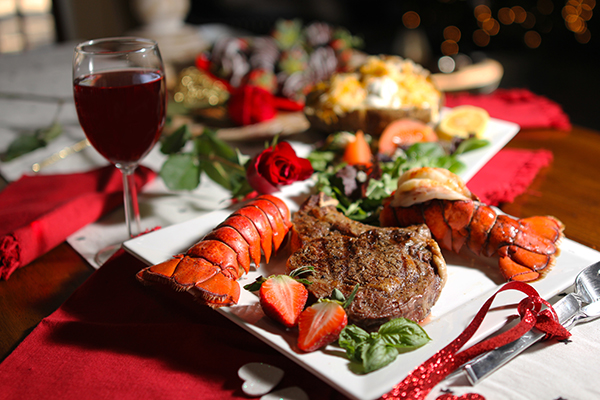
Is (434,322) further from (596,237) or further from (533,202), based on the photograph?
(533,202)

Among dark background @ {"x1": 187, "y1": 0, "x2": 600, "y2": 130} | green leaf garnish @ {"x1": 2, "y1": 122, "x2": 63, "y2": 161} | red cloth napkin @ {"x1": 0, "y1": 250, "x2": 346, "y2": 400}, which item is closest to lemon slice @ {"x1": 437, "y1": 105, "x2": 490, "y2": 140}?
red cloth napkin @ {"x1": 0, "y1": 250, "x2": 346, "y2": 400}

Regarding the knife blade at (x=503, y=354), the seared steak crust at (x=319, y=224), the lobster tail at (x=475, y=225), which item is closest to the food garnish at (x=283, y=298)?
the seared steak crust at (x=319, y=224)

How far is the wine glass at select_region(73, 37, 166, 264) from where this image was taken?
54.6 inches

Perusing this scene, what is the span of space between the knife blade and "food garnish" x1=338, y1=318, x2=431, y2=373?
11cm

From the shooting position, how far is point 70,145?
2477 mm

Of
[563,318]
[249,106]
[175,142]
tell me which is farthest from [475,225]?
[249,106]

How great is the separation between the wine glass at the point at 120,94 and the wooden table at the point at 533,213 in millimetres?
332

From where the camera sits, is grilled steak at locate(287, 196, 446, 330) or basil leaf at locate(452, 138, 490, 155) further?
basil leaf at locate(452, 138, 490, 155)

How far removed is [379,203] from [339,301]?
2.32ft

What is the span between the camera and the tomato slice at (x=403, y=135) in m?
2.19

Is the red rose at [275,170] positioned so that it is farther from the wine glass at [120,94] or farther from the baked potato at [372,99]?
the baked potato at [372,99]

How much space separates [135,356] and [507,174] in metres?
1.80

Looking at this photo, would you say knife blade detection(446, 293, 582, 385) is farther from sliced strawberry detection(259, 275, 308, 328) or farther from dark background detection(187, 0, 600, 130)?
dark background detection(187, 0, 600, 130)

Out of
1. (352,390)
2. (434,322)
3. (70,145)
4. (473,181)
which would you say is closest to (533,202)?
(473,181)
